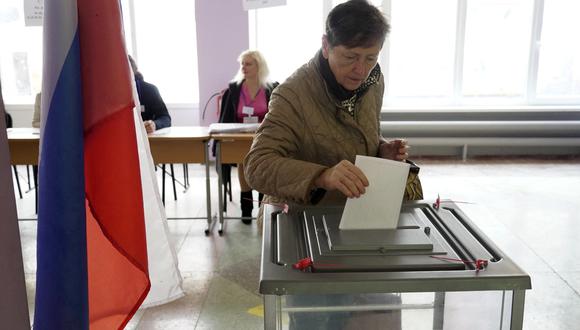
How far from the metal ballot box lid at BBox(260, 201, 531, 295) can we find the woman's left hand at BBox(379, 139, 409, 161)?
0.29 metres

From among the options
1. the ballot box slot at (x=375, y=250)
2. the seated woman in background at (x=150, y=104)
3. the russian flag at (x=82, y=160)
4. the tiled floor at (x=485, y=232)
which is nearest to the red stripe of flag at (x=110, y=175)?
the russian flag at (x=82, y=160)

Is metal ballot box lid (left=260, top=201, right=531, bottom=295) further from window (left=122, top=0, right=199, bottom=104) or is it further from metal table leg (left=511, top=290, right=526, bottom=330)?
window (left=122, top=0, right=199, bottom=104)

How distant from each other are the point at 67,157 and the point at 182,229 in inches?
110

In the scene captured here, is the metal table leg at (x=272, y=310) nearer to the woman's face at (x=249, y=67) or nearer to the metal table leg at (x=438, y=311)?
the metal table leg at (x=438, y=311)

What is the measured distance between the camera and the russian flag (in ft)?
3.77

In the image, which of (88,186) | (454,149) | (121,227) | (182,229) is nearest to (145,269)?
(121,227)

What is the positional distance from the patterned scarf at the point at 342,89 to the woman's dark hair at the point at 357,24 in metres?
0.12

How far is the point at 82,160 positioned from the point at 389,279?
2.48 feet

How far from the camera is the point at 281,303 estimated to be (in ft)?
3.20

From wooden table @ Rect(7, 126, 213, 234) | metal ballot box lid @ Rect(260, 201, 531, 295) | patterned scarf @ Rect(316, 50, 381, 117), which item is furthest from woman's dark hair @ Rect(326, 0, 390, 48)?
wooden table @ Rect(7, 126, 213, 234)

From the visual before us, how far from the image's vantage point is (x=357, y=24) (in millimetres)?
1267

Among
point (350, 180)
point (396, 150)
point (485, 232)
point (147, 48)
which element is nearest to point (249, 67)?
point (485, 232)

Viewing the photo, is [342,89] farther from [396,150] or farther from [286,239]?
[286,239]

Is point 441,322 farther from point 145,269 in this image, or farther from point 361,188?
point 145,269
